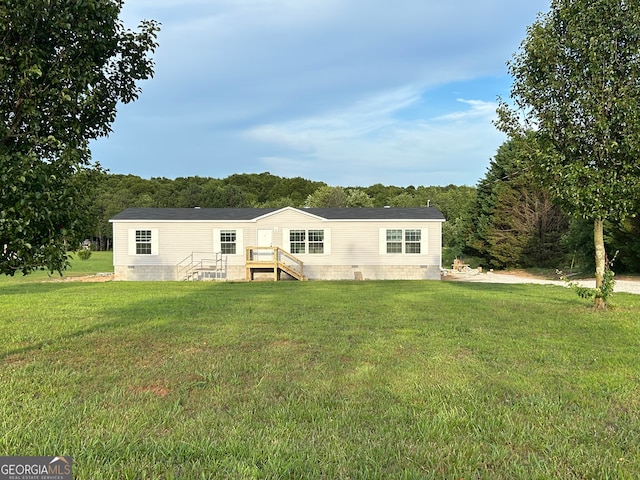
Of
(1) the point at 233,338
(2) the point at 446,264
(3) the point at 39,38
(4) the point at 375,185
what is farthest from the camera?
(4) the point at 375,185

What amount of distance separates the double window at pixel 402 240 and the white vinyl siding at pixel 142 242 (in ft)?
34.9

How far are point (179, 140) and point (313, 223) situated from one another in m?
12.7

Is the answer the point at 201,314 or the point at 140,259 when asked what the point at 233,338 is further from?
the point at 140,259

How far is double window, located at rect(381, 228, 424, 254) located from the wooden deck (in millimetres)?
4033

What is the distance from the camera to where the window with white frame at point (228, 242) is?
21766 millimetres

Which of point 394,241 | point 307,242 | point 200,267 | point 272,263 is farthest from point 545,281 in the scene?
point 200,267

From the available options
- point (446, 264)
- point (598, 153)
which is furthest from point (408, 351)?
point (446, 264)

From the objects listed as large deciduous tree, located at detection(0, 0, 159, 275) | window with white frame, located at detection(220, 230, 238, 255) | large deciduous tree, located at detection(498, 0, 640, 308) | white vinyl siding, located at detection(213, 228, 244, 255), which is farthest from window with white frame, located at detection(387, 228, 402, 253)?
large deciduous tree, located at detection(0, 0, 159, 275)

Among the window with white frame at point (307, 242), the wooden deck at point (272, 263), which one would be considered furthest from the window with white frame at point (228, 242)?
the window with white frame at point (307, 242)

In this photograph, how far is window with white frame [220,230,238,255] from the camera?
21.8 meters

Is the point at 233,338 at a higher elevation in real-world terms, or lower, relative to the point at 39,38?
lower

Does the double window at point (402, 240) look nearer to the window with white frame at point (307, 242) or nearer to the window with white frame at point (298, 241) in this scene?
the window with white frame at point (307, 242)

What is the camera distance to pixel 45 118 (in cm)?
480

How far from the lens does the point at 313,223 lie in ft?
71.1
